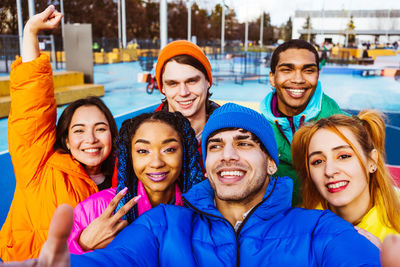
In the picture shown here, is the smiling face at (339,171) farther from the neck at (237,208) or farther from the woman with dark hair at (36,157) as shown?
the woman with dark hair at (36,157)

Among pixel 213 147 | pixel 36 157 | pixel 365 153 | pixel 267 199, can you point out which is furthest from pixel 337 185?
pixel 36 157

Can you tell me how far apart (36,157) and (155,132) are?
978mm

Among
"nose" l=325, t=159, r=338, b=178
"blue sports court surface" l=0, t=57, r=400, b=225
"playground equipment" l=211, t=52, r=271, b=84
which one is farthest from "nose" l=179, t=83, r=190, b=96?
"playground equipment" l=211, t=52, r=271, b=84

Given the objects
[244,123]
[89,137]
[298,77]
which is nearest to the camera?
[244,123]

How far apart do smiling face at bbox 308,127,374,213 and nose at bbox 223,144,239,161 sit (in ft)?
2.03

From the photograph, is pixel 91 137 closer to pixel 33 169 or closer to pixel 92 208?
pixel 33 169

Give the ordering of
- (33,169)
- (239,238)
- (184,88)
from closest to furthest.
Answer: (239,238), (33,169), (184,88)

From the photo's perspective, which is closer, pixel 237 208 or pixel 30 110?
pixel 237 208

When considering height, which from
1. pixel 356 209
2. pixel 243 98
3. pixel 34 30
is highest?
pixel 34 30

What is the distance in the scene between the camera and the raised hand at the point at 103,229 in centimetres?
219

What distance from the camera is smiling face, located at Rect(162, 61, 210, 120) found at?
3.34 m

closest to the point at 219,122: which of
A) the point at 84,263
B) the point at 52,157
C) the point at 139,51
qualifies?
the point at 84,263

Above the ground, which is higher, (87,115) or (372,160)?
(87,115)

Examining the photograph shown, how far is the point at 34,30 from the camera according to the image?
113 inches
